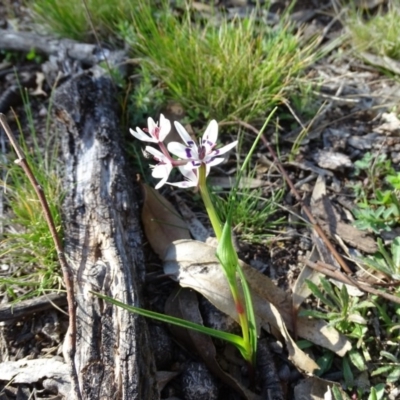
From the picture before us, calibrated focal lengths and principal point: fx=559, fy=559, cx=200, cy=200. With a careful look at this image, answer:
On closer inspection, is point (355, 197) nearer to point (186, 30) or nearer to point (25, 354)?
point (186, 30)

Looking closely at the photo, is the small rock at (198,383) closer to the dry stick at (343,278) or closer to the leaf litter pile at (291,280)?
the leaf litter pile at (291,280)

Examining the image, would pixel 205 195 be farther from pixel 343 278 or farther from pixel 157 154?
pixel 343 278

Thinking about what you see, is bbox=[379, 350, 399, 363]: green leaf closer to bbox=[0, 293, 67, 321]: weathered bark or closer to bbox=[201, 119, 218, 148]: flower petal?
bbox=[201, 119, 218, 148]: flower petal

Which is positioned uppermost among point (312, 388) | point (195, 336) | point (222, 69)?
point (222, 69)

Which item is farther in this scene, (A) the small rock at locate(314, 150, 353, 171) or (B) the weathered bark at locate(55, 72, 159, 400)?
(A) the small rock at locate(314, 150, 353, 171)

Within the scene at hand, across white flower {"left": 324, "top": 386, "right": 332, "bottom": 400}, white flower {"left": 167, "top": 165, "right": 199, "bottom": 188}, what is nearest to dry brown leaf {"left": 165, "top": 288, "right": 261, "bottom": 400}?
white flower {"left": 324, "top": 386, "right": 332, "bottom": 400}

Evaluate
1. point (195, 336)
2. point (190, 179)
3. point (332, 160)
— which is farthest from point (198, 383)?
point (332, 160)
